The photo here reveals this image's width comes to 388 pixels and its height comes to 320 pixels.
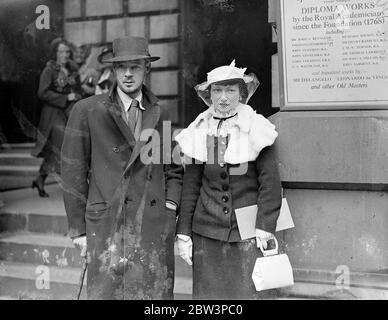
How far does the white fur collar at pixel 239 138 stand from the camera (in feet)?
11.8

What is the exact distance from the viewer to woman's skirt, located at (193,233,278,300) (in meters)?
3.64

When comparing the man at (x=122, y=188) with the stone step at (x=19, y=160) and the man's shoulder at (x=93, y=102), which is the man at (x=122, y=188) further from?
the stone step at (x=19, y=160)

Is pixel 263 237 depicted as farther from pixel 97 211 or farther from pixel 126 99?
pixel 126 99

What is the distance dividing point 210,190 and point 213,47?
142cm

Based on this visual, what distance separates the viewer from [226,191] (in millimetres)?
3635

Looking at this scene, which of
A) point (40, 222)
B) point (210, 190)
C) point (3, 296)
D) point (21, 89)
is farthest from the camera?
point (21, 89)

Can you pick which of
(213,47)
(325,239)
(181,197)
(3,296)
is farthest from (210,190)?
(3,296)

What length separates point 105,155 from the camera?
3.75m

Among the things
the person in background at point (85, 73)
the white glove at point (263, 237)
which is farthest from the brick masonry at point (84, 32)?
the white glove at point (263, 237)

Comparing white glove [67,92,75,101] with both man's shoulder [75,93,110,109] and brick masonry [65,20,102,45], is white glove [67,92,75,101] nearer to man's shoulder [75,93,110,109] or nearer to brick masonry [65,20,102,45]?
brick masonry [65,20,102,45]

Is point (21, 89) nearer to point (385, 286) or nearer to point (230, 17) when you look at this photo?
point (230, 17)

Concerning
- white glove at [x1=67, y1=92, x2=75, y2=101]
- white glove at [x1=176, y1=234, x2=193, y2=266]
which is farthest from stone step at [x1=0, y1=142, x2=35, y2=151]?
white glove at [x1=176, y1=234, x2=193, y2=266]

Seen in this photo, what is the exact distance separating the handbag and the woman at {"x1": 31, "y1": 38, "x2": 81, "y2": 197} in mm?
3108

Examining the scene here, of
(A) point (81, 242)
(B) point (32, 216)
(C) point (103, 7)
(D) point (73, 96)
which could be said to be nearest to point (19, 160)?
(D) point (73, 96)
